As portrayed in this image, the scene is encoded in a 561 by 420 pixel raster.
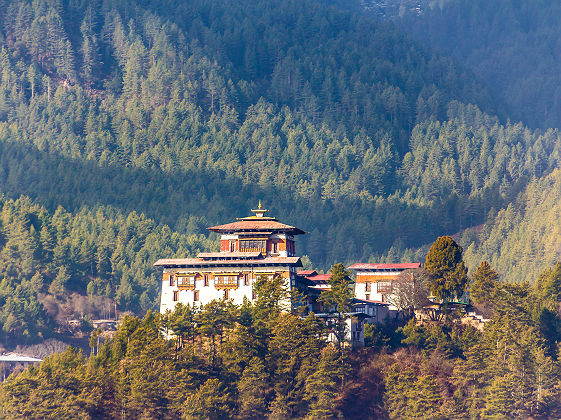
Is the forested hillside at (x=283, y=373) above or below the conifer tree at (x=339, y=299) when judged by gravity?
below

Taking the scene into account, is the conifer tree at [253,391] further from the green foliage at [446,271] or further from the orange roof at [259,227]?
the green foliage at [446,271]

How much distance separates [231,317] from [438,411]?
2480cm

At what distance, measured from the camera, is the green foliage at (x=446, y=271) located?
5920 inches

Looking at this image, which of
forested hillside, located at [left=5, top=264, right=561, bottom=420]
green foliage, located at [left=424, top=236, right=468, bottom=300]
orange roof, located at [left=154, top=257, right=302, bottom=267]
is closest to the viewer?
forested hillside, located at [left=5, top=264, right=561, bottom=420]

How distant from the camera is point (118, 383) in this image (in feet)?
449

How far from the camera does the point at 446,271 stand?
151125 mm

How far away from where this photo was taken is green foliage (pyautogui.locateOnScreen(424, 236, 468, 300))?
15038 centimetres

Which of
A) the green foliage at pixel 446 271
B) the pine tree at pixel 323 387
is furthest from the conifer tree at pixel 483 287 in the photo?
the pine tree at pixel 323 387

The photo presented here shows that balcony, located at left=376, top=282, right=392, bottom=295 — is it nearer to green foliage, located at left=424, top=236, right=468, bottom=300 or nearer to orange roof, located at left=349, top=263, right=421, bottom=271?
orange roof, located at left=349, top=263, right=421, bottom=271

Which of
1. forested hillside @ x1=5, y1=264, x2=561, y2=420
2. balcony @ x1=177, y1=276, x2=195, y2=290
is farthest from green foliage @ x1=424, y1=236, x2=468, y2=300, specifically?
balcony @ x1=177, y1=276, x2=195, y2=290

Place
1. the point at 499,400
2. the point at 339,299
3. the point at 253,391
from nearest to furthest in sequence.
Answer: the point at 253,391 < the point at 499,400 < the point at 339,299

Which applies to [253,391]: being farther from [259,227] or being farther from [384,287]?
[384,287]

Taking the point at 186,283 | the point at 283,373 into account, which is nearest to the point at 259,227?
the point at 186,283

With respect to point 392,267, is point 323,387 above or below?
below
